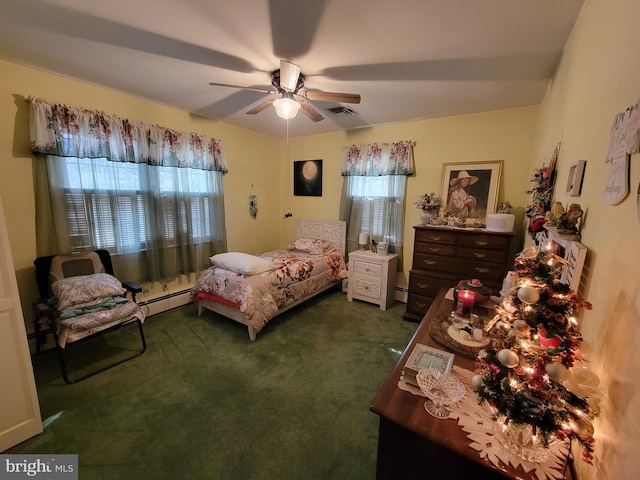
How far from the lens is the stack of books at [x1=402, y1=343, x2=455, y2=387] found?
1.06 meters

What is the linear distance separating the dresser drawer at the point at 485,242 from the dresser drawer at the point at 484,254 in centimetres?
3

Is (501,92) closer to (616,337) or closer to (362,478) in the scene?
(616,337)

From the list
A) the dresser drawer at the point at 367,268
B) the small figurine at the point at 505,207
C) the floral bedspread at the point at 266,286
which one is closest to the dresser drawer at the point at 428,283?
the dresser drawer at the point at 367,268

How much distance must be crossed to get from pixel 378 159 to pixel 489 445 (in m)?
3.36

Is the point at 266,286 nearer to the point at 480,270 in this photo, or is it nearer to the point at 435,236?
the point at 435,236

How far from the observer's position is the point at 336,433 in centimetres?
165

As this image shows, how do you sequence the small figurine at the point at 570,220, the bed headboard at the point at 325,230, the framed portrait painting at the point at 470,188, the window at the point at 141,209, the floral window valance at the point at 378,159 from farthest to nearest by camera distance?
the bed headboard at the point at 325,230 → the floral window valance at the point at 378,159 → the framed portrait painting at the point at 470,188 → the window at the point at 141,209 → the small figurine at the point at 570,220

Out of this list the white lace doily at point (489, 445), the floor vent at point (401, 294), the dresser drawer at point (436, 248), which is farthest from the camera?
the floor vent at point (401, 294)

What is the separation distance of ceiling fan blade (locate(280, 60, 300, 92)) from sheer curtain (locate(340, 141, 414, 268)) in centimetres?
192

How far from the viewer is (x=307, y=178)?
14.5ft

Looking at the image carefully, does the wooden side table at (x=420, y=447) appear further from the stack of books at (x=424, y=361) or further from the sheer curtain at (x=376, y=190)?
the sheer curtain at (x=376, y=190)

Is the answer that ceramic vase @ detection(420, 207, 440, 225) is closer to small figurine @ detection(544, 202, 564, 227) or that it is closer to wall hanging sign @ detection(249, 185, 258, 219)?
small figurine @ detection(544, 202, 564, 227)

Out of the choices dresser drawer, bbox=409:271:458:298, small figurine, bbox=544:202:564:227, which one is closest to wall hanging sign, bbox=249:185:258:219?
dresser drawer, bbox=409:271:458:298

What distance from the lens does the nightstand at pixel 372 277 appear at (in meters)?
3.43
